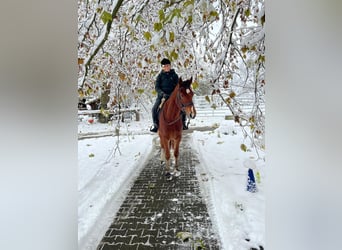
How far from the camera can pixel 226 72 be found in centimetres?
135

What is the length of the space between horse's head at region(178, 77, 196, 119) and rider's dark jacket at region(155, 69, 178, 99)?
0.10ft

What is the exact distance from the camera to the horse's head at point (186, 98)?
121 cm

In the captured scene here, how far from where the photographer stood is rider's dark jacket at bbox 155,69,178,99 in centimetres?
121

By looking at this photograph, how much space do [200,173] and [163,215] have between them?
0.87 feet

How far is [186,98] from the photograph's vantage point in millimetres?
1210

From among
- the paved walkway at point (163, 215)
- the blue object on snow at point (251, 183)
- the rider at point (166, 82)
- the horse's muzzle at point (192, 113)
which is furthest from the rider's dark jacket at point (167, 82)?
the blue object on snow at point (251, 183)

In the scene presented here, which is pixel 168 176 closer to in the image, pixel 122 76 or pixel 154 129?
pixel 154 129

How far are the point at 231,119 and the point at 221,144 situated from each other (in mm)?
136

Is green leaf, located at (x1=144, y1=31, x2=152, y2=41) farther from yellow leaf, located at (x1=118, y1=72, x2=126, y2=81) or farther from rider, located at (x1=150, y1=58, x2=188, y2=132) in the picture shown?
yellow leaf, located at (x1=118, y1=72, x2=126, y2=81)

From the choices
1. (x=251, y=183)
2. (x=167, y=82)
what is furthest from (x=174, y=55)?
(x=251, y=183)

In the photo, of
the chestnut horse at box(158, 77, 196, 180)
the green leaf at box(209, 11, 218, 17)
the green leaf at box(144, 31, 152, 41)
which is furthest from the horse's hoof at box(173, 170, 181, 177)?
the green leaf at box(209, 11, 218, 17)

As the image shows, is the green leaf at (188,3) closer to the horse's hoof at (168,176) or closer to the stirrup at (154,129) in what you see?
the stirrup at (154,129)
